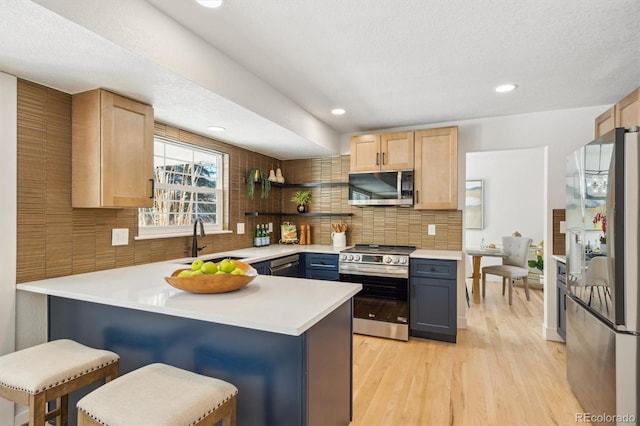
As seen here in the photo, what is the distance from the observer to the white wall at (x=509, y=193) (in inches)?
224

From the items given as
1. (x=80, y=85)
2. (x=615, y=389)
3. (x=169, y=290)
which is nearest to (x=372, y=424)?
(x=615, y=389)

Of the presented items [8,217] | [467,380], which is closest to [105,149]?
[8,217]

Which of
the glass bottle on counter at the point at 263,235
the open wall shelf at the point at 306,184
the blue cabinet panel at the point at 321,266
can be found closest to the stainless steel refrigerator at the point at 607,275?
the blue cabinet panel at the point at 321,266

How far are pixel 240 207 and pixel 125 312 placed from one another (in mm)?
2142

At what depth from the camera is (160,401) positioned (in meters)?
1.12

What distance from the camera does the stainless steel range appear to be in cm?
328

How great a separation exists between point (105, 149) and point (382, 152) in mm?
2683

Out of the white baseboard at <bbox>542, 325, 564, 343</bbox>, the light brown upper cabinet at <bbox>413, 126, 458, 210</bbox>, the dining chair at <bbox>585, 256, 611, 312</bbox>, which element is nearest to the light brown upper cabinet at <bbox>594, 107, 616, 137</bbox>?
the light brown upper cabinet at <bbox>413, 126, 458, 210</bbox>

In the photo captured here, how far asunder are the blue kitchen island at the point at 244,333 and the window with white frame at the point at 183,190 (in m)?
0.97

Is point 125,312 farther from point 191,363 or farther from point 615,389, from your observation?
point 615,389

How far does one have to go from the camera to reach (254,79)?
245 cm

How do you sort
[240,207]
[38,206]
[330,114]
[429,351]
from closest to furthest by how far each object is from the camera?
1. [38,206]
2. [429,351]
3. [330,114]
4. [240,207]

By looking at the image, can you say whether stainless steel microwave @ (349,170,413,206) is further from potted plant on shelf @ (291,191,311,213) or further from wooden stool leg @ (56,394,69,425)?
wooden stool leg @ (56,394,69,425)

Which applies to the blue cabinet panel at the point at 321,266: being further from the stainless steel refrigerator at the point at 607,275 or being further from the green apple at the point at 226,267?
the stainless steel refrigerator at the point at 607,275
